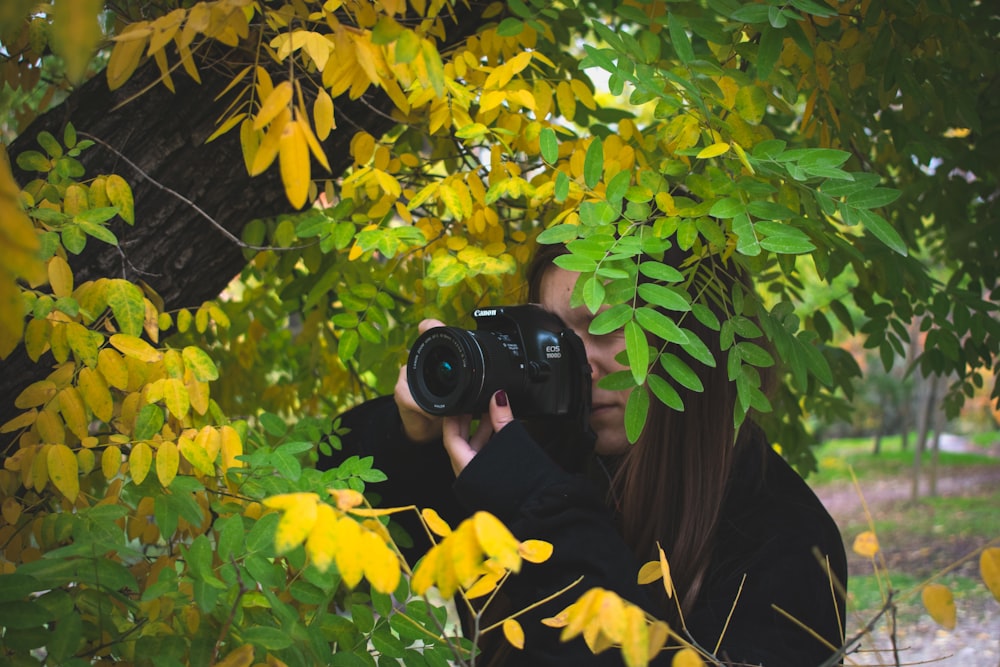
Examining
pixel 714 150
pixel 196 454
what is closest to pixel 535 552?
pixel 196 454

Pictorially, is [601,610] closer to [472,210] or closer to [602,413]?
[602,413]

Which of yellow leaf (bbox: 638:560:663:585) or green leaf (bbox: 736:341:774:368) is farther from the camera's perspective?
green leaf (bbox: 736:341:774:368)

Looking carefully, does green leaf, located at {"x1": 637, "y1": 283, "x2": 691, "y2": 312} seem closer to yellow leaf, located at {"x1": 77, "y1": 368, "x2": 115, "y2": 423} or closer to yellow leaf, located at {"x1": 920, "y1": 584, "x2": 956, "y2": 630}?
yellow leaf, located at {"x1": 920, "y1": 584, "x2": 956, "y2": 630}

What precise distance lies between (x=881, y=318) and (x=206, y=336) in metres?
1.71

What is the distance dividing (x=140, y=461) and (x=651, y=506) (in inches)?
35.2

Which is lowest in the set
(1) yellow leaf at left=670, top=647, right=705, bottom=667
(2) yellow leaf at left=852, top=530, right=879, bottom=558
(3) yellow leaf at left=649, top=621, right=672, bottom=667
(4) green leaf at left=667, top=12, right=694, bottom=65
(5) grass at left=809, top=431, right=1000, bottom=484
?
(5) grass at left=809, top=431, right=1000, bottom=484

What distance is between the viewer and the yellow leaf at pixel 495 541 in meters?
0.75

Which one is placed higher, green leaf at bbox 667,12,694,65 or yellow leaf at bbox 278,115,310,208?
green leaf at bbox 667,12,694,65

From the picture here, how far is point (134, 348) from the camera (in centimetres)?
124

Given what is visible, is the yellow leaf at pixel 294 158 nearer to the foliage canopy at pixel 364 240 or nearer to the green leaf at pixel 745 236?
the foliage canopy at pixel 364 240

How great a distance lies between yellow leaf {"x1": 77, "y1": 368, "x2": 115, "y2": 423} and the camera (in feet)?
4.07

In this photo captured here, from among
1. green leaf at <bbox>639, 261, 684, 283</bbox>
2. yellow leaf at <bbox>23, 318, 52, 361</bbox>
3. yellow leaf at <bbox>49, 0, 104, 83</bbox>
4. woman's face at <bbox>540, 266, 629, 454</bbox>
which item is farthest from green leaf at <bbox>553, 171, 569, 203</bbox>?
yellow leaf at <bbox>49, 0, 104, 83</bbox>

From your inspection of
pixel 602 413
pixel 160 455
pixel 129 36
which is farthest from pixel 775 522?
pixel 129 36

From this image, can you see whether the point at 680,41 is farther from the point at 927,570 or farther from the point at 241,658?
the point at 927,570
